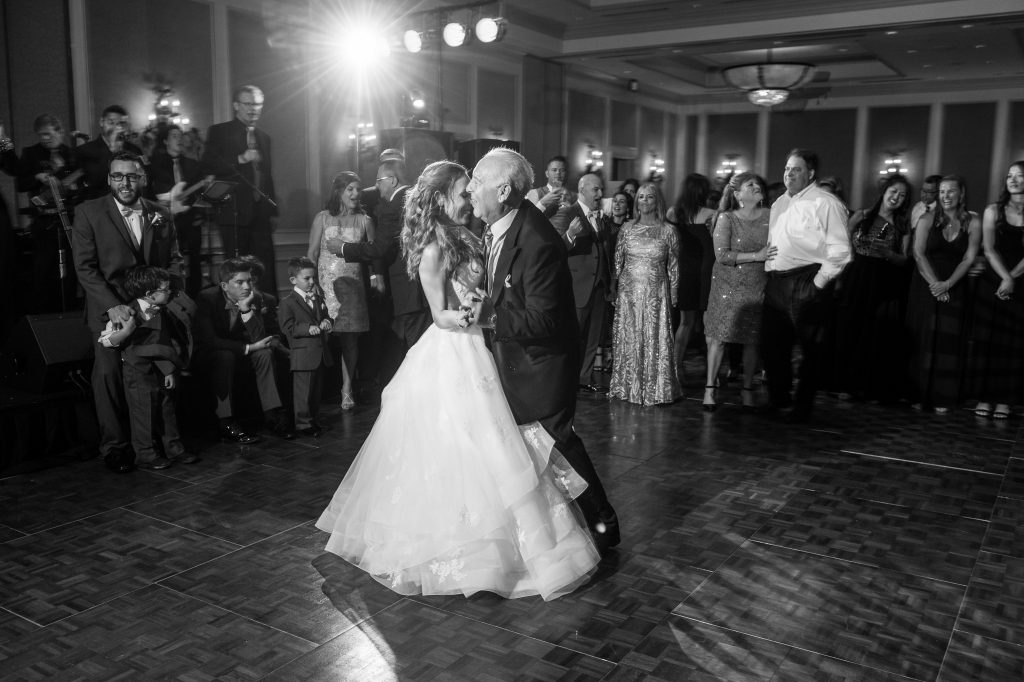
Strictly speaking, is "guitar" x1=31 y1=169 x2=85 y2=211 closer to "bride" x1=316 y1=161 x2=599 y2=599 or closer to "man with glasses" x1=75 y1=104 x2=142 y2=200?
"man with glasses" x1=75 y1=104 x2=142 y2=200

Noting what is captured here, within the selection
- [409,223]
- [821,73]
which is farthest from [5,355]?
[821,73]

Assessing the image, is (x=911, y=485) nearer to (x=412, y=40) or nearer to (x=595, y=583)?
(x=595, y=583)

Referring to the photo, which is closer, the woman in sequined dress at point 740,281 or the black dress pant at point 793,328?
the black dress pant at point 793,328

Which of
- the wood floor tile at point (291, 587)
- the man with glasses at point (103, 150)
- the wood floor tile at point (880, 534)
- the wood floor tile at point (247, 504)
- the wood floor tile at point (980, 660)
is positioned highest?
the man with glasses at point (103, 150)

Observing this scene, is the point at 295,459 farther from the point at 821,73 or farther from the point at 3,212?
the point at 821,73

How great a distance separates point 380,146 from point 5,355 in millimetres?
4392

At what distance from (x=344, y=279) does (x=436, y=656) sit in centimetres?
338

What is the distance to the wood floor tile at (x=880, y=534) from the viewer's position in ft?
10.7

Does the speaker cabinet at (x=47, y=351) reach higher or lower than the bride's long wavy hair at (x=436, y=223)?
lower

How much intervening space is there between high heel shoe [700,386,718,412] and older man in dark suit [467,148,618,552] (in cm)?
285

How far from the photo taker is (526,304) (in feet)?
9.25

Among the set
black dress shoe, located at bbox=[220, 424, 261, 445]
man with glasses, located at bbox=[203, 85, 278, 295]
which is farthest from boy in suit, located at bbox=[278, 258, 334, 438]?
man with glasses, located at bbox=[203, 85, 278, 295]

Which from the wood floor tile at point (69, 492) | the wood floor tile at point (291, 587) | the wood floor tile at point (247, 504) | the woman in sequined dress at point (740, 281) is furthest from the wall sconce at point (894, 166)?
the wood floor tile at point (291, 587)

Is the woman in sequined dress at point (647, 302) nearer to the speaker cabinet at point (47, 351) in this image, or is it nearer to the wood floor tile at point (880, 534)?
the wood floor tile at point (880, 534)
